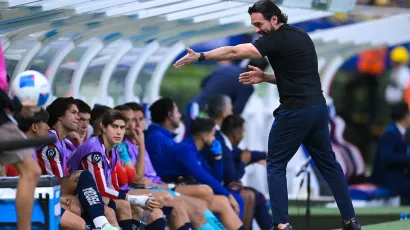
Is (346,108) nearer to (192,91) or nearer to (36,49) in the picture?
(192,91)

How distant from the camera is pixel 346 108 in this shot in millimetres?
23734

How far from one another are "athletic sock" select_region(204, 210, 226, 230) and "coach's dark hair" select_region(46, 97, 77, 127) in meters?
1.84

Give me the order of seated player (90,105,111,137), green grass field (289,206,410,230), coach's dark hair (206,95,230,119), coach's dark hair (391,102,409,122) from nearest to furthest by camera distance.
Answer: seated player (90,105,111,137), coach's dark hair (206,95,230,119), green grass field (289,206,410,230), coach's dark hair (391,102,409,122)

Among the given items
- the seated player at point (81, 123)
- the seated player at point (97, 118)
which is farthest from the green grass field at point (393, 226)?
the seated player at point (81, 123)

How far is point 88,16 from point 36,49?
0.50 meters

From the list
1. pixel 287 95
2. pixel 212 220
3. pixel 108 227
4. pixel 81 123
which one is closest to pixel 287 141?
pixel 287 95

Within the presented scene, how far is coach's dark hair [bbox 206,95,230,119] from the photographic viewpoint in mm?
12516

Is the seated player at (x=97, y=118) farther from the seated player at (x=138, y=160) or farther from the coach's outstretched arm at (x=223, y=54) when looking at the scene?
the coach's outstretched arm at (x=223, y=54)

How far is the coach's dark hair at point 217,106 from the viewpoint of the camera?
12.5 metres

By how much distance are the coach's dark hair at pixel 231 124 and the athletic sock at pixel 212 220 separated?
1595 mm

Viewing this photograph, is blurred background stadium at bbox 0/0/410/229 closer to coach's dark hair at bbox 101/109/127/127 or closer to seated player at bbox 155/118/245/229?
coach's dark hair at bbox 101/109/127/127

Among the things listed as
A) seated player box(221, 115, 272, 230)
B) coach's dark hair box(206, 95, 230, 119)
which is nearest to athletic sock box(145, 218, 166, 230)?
seated player box(221, 115, 272, 230)

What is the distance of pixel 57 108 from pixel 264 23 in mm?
1905

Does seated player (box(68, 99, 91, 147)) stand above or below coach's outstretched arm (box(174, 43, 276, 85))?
below
